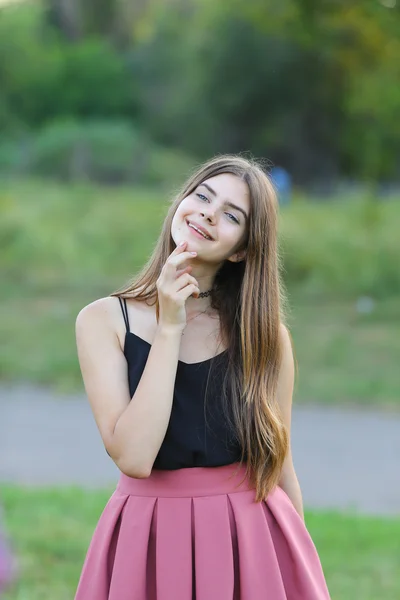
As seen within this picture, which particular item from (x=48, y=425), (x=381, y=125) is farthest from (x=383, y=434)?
(x=381, y=125)

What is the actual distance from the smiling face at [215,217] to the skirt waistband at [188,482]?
0.42m

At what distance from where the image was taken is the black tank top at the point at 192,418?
1.84m

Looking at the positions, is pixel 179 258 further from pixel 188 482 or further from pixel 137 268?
pixel 137 268

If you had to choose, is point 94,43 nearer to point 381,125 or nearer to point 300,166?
point 300,166

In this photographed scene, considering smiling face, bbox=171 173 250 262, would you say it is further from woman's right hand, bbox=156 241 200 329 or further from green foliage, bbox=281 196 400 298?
green foliage, bbox=281 196 400 298

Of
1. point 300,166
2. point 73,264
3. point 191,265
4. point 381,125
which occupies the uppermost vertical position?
point 300,166

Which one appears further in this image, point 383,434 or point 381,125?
point 381,125

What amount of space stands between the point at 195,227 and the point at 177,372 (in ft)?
0.95

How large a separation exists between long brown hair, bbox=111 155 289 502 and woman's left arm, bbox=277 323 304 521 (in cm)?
2

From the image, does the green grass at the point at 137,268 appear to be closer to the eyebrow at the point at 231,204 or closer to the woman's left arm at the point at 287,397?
the woman's left arm at the point at 287,397

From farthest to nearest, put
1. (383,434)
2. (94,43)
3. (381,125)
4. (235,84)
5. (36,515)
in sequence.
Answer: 1. (94,43)
2. (235,84)
3. (381,125)
4. (383,434)
5. (36,515)

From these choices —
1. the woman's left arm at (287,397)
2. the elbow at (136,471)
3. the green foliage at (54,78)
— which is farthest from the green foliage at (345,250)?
the elbow at (136,471)

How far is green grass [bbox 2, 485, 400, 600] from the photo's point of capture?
358 centimetres

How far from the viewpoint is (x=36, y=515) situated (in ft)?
14.2
